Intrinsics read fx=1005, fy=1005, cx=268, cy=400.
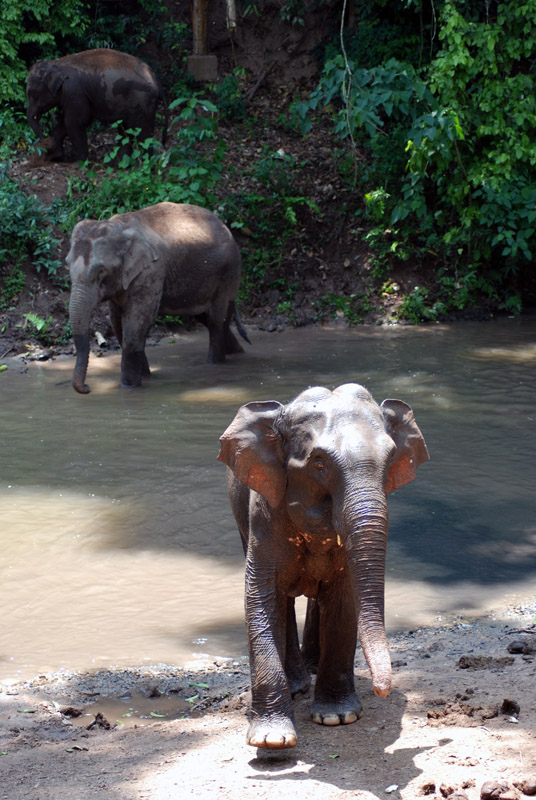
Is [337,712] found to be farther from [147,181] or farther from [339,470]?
[147,181]

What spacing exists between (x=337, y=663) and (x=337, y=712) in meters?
0.20

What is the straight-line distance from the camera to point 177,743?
3904 millimetres

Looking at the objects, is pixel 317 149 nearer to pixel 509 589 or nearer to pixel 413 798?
pixel 509 589

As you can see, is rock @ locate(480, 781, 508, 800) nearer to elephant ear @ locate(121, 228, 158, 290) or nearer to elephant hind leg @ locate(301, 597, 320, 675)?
elephant hind leg @ locate(301, 597, 320, 675)

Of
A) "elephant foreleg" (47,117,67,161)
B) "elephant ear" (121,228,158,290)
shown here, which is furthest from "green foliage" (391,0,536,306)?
"elephant foreleg" (47,117,67,161)

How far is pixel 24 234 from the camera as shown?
14039 mm

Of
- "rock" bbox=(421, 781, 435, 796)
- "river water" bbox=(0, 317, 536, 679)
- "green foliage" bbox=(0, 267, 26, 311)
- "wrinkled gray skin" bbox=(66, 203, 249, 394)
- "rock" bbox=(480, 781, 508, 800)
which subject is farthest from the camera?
"green foliage" bbox=(0, 267, 26, 311)

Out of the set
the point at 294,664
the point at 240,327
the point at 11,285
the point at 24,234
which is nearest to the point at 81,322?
the point at 240,327

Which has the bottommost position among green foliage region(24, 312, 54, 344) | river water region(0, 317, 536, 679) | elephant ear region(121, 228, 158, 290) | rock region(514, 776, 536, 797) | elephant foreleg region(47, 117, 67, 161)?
river water region(0, 317, 536, 679)

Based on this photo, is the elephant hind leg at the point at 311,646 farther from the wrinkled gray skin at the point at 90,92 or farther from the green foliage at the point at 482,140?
the wrinkled gray skin at the point at 90,92

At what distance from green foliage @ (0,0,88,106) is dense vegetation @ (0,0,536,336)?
0.09 feet

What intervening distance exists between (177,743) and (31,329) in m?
10.1

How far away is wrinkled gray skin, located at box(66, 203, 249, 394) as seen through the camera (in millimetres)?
11039

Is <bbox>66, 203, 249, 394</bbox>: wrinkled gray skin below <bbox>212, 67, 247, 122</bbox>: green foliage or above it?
below
